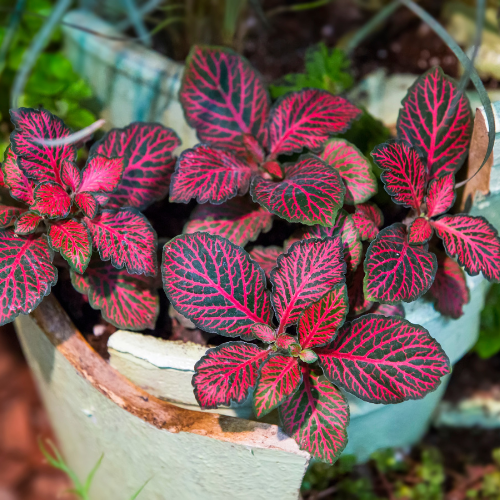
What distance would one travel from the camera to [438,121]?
29.2 inches

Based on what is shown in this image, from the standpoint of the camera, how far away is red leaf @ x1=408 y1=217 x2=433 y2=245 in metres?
0.68

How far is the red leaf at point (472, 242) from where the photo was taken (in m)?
0.68

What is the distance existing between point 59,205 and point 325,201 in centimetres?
34

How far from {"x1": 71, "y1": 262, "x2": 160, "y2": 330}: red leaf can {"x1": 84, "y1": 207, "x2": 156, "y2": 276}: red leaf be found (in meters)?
0.08

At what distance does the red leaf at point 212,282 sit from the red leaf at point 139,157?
0.16 meters

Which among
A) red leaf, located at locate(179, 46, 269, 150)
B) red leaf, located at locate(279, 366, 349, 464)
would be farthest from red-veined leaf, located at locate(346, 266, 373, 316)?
red leaf, located at locate(179, 46, 269, 150)

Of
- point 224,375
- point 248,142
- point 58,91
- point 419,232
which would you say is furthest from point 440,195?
point 58,91

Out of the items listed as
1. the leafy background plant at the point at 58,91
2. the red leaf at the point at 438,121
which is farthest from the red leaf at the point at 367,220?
the leafy background plant at the point at 58,91

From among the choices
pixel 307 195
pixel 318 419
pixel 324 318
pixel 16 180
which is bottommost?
pixel 318 419

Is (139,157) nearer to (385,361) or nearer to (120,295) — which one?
(120,295)

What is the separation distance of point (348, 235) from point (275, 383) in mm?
219

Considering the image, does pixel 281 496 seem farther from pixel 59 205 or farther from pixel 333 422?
pixel 59 205

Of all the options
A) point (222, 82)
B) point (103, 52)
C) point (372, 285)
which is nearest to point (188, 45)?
point (103, 52)

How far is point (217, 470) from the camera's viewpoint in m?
0.71
